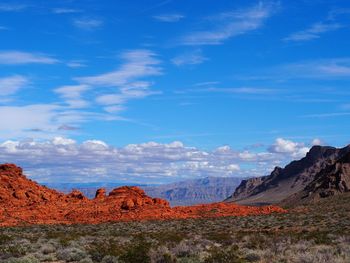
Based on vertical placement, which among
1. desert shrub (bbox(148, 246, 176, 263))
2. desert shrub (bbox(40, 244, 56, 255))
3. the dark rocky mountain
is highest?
the dark rocky mountain

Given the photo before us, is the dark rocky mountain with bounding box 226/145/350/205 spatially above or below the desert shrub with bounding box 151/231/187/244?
above

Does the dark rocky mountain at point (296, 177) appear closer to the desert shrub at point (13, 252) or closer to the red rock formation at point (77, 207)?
the red rock formation at point (77, 207)

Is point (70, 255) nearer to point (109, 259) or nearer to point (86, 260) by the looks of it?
point (86, 260)

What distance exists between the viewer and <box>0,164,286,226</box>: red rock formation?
6366cm

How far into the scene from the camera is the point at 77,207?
72625mm

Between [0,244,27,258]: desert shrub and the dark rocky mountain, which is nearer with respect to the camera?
[0,244,27,258]: desert shrub

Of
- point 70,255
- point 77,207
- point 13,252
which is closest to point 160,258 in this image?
point 70,255

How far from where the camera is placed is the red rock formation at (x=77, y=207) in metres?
63.7

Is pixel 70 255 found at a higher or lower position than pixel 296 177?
lower

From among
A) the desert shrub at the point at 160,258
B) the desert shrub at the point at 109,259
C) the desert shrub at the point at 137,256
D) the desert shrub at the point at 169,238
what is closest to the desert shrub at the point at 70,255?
the desert shrub at the point at 109,259

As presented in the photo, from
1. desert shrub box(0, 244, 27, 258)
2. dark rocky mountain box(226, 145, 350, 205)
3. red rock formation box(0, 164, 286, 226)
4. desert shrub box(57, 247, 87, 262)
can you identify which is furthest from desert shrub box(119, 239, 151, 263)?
dark rocky mountain box(226, 145, 350, 205)

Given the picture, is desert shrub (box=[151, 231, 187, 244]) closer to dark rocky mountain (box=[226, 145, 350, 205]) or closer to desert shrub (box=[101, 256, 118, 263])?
desert shrub (box=[101, 256, 118, 263])

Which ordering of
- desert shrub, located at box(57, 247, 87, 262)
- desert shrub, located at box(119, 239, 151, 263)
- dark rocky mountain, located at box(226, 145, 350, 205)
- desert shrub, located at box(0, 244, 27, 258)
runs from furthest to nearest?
dark rocky mountain, located at box(226, 145, 350, 205), desert shrub, located at box(0, 244, 27, 258), desert shrub, located at box(57, 247, 87, 262), desert shrub, located at box(119, 239, 151, 263)

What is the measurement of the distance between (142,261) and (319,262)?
6.06 m
